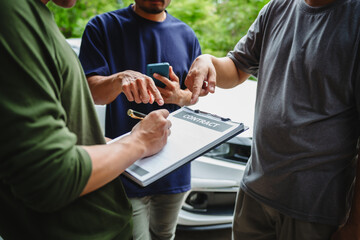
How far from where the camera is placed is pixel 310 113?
1177mm

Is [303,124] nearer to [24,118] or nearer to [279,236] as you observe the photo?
[279,236]

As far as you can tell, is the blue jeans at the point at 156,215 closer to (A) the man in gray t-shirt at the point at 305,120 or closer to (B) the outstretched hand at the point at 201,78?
(A) the man in gray t-shirt at the point at 305,120

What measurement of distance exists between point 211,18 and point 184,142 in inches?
145

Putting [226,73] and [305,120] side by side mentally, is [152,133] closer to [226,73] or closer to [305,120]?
[305,120]

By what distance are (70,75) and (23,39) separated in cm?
18

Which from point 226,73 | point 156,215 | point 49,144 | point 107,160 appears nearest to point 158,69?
point 226,73

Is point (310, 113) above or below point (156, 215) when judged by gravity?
above

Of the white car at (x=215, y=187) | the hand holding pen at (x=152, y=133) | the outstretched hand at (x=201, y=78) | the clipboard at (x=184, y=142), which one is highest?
the outstretched hand at (x=201, y=78)

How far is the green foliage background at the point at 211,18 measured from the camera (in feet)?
14.2

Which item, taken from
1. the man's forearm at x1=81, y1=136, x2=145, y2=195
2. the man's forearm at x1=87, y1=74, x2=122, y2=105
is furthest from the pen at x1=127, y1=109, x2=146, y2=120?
the man's forearm at x1=81, y1=136, x2=145, y2=195

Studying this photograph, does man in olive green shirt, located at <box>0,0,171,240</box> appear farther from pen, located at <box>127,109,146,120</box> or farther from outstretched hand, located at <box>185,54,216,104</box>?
outstretched hand, located at <box>185,54,216,104</box>

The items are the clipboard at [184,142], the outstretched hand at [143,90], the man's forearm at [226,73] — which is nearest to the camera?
the clipboard at [184,142]

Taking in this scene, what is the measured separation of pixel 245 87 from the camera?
333 cm

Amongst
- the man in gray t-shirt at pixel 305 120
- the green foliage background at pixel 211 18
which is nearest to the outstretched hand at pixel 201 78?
the man in gray t-shirt at pixel 305 120
